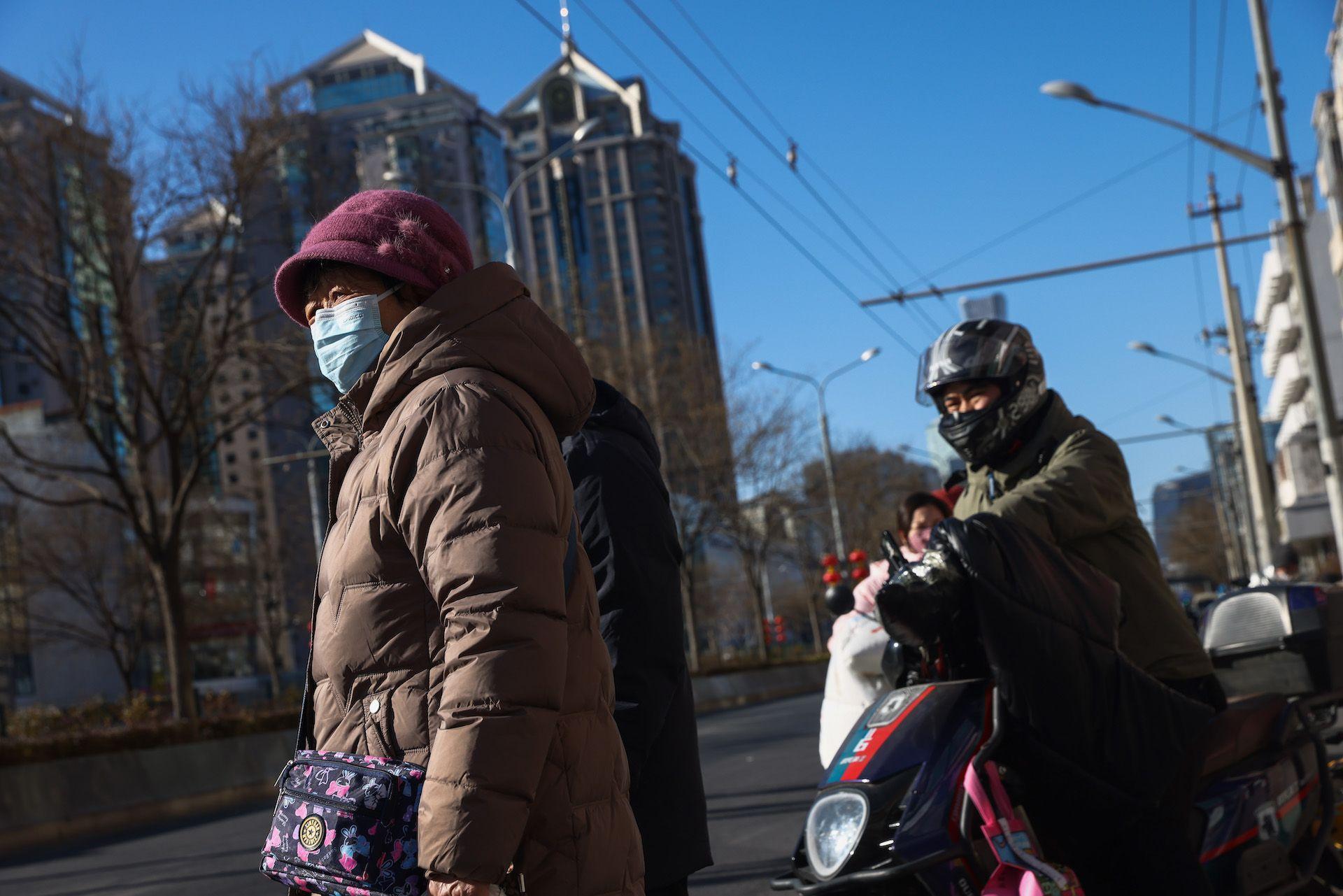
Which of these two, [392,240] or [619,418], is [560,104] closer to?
[619,418]

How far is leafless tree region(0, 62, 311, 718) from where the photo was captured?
20688 mm

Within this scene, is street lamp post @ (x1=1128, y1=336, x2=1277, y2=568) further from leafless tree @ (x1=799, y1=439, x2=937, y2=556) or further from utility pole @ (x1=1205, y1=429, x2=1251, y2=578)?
utility pole @ (x1=1205, y1=429, x2=1251, y2=578)

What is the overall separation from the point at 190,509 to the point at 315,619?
43.7 m

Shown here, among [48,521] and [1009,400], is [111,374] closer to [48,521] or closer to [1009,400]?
[1009,400]

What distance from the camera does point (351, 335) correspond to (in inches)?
101

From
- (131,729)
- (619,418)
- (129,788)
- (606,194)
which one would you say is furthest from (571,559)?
(606,194)

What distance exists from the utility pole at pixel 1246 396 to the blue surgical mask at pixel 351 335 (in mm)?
26641

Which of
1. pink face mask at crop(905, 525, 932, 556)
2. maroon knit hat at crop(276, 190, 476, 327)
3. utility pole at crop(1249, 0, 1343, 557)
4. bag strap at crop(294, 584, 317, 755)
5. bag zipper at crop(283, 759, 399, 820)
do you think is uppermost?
utility pole at crop(1249, 0, 1343, 557)

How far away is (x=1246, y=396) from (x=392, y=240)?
104ft

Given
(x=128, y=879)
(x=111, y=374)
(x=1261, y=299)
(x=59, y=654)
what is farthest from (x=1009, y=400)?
(x=1261, y=299)

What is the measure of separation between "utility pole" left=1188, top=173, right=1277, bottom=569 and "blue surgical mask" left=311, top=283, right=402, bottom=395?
26.6 meters

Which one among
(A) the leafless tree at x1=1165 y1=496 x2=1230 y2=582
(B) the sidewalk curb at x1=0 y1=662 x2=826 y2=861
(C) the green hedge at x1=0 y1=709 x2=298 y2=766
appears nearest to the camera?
(B) the sidewalk curb at x1=0 y1=662 x2=826 y2=861

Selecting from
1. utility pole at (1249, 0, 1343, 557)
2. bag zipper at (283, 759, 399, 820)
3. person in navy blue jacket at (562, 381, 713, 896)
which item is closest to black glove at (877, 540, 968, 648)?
person in navy blue jacket at (562, 381, 713, 896)

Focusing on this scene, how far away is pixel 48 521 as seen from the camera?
143ft
